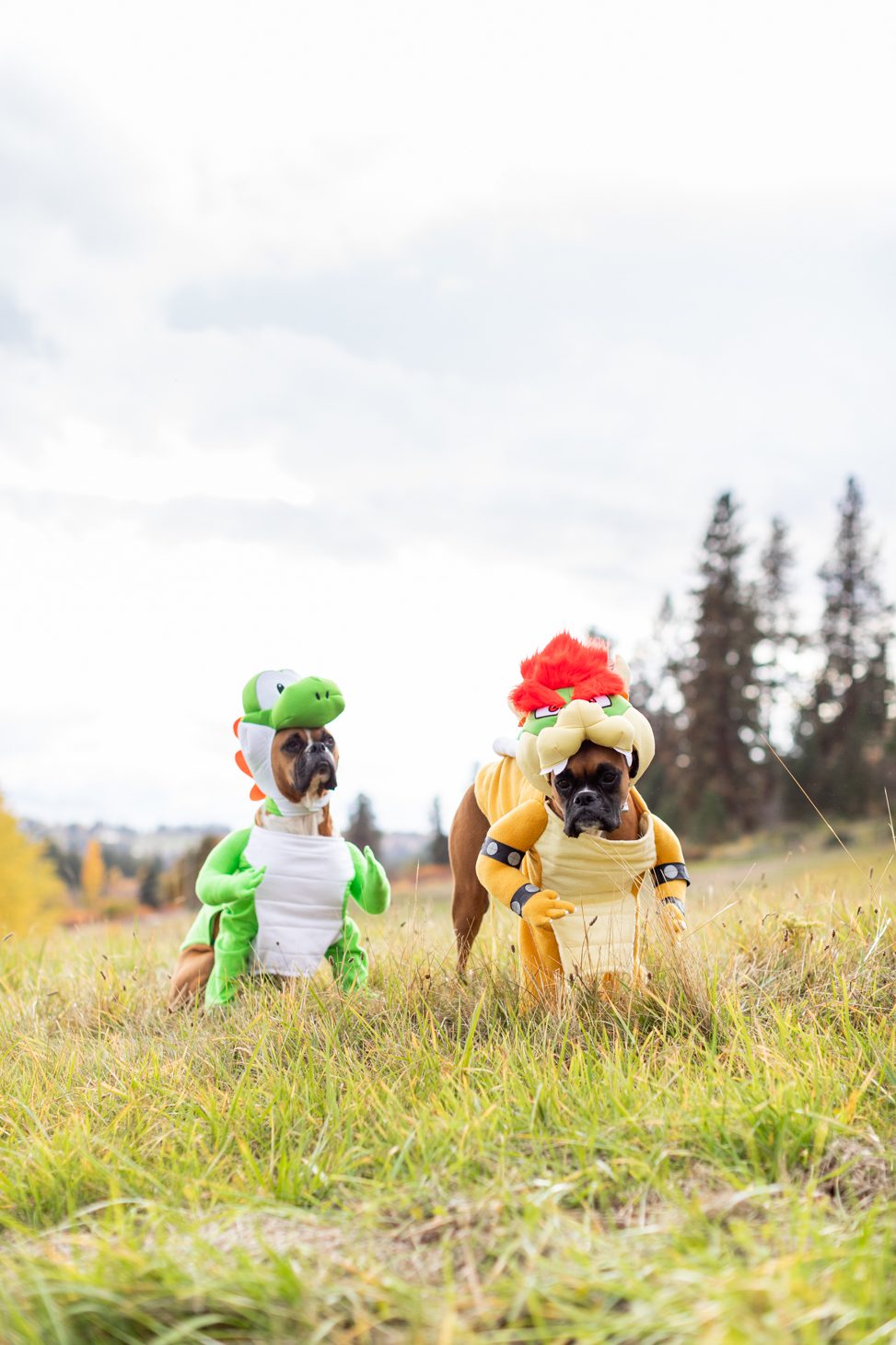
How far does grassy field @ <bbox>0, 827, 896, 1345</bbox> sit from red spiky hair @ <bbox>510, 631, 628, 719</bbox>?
3.55 feet

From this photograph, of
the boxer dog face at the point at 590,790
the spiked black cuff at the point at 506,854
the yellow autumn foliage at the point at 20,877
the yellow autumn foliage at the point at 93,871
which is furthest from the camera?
the yellow autumn foliage at the point at 93,871

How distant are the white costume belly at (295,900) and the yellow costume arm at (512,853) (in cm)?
110

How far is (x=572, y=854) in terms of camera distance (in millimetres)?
3957

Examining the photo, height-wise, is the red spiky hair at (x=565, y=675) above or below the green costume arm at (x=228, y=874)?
above

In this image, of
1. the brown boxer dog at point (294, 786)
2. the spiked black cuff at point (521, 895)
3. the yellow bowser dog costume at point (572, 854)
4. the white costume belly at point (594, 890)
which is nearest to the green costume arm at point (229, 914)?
the brown boxer dog at point (294, 786)

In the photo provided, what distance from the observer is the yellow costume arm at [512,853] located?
3966 mm

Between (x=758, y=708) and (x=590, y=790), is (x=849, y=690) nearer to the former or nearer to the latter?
(x=758, y=708)

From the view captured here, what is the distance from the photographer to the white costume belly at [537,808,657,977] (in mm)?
3926

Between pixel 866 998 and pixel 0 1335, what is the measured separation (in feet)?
9.80

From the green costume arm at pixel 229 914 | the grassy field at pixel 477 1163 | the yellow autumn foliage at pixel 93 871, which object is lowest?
the yellow autumn foliage at pixel 93 871

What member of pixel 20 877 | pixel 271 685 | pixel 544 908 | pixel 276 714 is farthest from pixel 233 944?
pixel 20 877

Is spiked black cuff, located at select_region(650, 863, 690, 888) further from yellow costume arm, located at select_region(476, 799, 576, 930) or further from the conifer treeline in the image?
the conifer treeline

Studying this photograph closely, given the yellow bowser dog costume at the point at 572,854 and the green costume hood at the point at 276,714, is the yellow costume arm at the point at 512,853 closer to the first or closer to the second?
the yellow bowser dog costume at the point at 572,854

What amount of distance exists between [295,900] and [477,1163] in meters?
2.38
